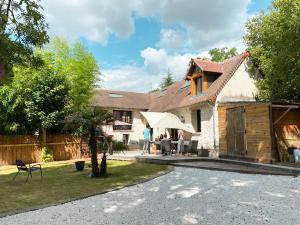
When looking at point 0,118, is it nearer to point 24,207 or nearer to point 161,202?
point 24,207

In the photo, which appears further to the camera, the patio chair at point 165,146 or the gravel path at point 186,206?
the patio chair at point 165,146

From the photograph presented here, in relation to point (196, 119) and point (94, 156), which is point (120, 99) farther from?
point (94, 156)

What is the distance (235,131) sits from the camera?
18141 millimetres

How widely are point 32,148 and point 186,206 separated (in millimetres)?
17626

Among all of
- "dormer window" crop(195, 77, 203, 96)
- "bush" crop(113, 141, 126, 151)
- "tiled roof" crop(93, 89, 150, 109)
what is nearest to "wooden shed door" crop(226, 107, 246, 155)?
"dormer window" crop(195, 77, 203, 96)

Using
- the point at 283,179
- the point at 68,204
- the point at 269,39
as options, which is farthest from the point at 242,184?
the point at 269,39

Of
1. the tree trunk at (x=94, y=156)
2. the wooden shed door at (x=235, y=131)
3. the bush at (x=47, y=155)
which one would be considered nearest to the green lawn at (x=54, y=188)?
the tree trunk at (x=94, y=156)

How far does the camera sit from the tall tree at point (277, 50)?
17375 mm

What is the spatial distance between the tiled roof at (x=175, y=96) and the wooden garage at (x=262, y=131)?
312 cm

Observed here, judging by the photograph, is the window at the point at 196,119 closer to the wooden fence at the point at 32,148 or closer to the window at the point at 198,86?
the window at the point at 198,86

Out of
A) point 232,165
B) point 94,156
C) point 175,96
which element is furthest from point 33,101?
point 232,165

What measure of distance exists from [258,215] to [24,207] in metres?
5.83

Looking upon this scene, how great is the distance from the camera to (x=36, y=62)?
12195 mm

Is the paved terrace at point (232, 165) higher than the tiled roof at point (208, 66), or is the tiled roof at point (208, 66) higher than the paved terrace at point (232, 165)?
the tiled roof at point (208, 66)
